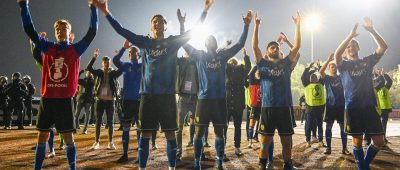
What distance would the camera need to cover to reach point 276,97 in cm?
586

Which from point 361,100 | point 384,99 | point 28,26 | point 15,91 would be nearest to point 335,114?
point 361,100

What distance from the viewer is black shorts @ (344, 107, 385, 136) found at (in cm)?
579

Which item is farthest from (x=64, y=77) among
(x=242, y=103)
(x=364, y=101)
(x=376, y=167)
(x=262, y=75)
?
(x=376, y=167)

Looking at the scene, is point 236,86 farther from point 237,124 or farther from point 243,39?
point 243,39

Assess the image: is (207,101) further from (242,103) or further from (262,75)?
(242,103)

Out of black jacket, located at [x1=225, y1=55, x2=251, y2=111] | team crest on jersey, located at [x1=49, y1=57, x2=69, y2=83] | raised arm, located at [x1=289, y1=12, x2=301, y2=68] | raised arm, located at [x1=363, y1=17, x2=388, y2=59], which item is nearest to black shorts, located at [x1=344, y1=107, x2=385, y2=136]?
raised arm, located at [x1=363, y1=17, x2=388, y2=59]

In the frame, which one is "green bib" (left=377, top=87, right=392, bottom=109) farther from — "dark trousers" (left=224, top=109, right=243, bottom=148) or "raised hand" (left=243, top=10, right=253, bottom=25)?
"raised hand" (left=243, top=10, right=253, bottom=25)

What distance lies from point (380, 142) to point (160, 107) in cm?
365

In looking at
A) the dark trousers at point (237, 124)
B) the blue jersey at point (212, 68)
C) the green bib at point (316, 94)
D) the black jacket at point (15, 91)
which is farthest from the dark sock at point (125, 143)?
the black jacket at point (15, 91)

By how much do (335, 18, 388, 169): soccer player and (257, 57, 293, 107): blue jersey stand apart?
0.95m

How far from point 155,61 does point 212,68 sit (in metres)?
1.47

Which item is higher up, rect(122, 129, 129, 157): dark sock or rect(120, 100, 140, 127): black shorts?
rect(120, 100, 140, 127): black shorts

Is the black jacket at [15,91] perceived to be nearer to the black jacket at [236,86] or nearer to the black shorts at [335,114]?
the black jacket at [236,86]

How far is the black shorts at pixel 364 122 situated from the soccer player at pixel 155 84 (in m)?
2.98
